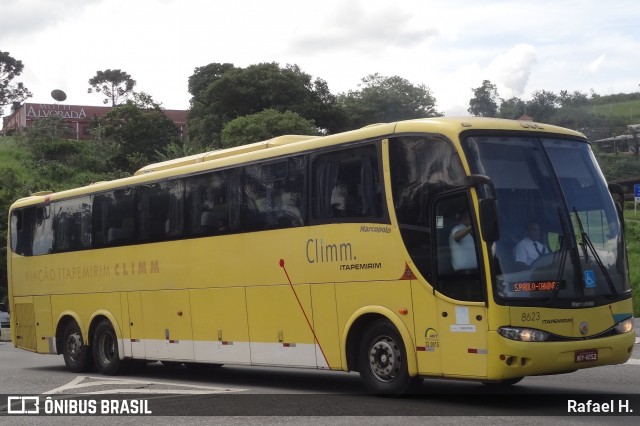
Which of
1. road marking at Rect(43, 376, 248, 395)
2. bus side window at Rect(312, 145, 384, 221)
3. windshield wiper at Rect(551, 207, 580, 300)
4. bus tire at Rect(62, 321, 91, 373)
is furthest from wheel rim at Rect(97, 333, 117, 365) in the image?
windshield wiper at Rect(551, 207, 580, 300)

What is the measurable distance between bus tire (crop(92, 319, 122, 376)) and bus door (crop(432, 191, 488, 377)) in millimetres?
8782

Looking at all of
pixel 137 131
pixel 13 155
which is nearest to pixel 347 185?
pixel 13 155

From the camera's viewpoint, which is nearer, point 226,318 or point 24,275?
point 226,318

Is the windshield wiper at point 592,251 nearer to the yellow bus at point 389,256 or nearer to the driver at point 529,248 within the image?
the yellow bus at point 389,256

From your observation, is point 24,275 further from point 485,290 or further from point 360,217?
point 485,290

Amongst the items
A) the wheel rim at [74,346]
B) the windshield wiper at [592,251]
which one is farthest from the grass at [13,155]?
the windshield wiper at [592,251]

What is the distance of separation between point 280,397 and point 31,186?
52149 mm

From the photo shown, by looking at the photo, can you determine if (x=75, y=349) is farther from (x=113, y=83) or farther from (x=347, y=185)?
(x=113, y=83)

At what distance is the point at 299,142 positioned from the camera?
1451 cm

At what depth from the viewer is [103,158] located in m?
77.1

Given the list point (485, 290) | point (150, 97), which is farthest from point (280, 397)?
point (150, 97)

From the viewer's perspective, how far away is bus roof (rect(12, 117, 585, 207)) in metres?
12.0

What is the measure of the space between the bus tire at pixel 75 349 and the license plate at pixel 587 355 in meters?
11.1

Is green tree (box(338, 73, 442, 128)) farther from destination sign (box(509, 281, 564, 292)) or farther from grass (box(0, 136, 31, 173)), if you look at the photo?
destination sign (box(509, 281, 564, 292))
